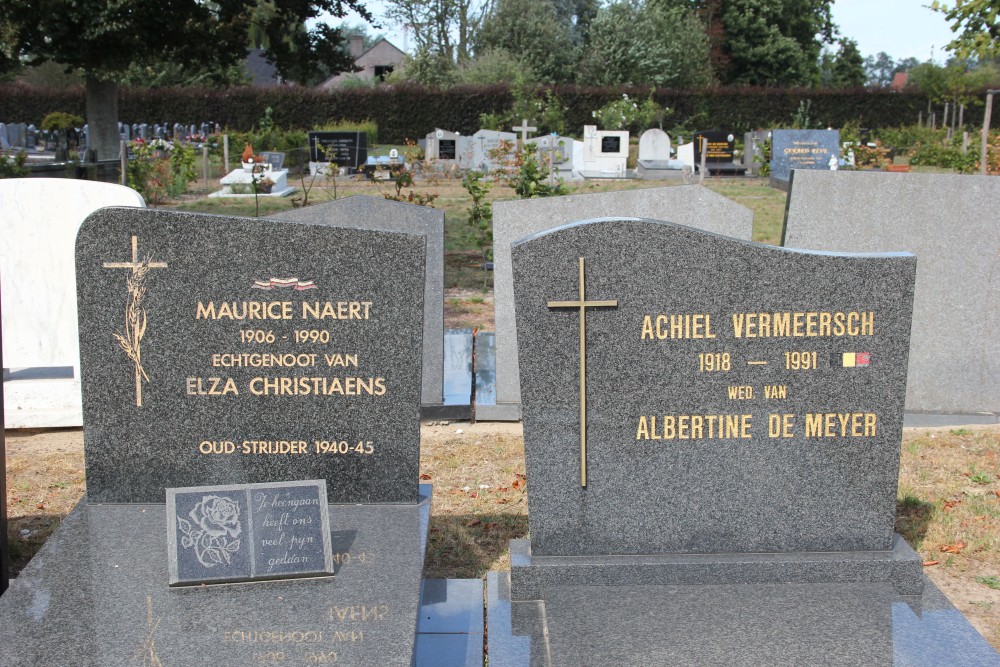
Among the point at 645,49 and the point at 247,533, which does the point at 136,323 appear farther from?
the point at 645,49

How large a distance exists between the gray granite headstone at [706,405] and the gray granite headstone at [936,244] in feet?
9.68

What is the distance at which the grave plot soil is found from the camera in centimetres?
464

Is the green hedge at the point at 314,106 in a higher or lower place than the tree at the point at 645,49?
lower

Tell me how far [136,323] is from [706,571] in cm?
240

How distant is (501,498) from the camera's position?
5.48m

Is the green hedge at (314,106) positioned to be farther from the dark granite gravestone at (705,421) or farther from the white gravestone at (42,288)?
the dark granite gravestone at (705,421)

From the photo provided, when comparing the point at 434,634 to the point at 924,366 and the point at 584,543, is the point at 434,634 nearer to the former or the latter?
the point at 584,543

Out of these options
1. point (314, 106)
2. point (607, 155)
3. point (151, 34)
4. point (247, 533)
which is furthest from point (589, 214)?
point (314, 106)

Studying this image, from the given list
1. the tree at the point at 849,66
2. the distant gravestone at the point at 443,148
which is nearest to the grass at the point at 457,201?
the distant gravestone at the point at 443,148

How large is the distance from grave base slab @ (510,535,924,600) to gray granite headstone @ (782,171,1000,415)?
3116 mm

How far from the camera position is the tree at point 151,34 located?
54.9 ft

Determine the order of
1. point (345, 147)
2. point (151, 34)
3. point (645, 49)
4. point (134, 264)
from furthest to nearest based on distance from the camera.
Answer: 1. point (645, 49)
2. point (345, 147)
3. point (151, 34)
4. point (134, 264)

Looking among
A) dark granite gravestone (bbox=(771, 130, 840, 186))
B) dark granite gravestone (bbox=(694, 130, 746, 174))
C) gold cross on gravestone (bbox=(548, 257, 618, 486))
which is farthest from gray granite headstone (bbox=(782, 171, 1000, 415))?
dark granite gravestone (bbox=(694, 130, 746, 174))

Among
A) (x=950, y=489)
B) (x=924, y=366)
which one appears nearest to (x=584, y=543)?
(x=950, y=489)
